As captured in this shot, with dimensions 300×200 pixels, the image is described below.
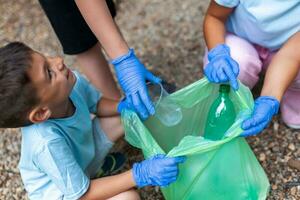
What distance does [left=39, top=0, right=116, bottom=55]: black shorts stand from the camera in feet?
5.56

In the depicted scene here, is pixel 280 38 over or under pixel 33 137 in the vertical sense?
under

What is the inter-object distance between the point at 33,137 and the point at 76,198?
22cm

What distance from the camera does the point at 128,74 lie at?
1556mm

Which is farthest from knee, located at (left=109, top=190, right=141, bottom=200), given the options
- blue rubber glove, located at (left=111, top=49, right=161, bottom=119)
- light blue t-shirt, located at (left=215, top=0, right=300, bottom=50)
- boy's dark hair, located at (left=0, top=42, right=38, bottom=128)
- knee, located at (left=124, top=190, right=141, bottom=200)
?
light blue t-shirt, located at (left=215, top=0, right=300, bottom=50)

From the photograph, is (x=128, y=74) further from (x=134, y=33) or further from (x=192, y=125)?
(x=134, y=33)

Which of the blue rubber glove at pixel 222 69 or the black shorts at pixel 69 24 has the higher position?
the black shorts at pixel 69 24

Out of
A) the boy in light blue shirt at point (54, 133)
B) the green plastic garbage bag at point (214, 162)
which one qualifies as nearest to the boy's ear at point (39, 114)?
the boy in light blue shirt at point (54, 133)

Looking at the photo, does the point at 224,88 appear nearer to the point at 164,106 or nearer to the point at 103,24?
the point at 164,106

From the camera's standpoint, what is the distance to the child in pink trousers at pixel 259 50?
58.2 inches

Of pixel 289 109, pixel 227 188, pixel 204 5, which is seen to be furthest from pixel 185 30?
pixel 227 188

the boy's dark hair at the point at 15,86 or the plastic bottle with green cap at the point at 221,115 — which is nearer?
the boy's dark hair at the point at 15,86

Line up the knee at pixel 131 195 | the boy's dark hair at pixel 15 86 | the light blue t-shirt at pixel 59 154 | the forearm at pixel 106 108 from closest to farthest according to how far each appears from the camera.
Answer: the boy's dark hair at pixel 15 86 → the light blue t-shirt at pixel 59 154 → the knee at pixel 131 195 → the forearm at pixel 106 108

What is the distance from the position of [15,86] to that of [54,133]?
0.22 metres

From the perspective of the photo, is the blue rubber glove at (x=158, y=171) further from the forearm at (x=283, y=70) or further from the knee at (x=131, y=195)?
the forearm at (x=283, y=70)
